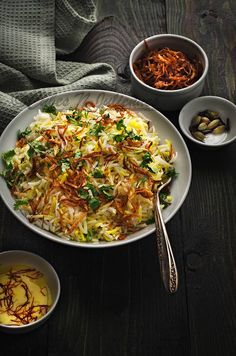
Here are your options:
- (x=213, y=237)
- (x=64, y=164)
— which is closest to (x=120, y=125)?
(x=64, y=164)

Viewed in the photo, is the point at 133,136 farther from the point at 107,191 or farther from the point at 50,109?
the point at 50,109

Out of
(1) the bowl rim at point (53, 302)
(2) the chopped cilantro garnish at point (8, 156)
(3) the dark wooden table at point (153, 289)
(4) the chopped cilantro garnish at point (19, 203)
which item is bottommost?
(3) the dark wooden table at point (153, 289)

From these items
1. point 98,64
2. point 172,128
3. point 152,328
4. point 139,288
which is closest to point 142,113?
point 172,128

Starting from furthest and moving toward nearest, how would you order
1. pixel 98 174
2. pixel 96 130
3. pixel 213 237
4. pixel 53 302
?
pixel 213 237
pixel 96 130
pixel 98 174
pixel 53 302

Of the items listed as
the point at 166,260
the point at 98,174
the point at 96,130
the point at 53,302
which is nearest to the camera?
the point at 166,260

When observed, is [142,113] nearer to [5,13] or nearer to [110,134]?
[110,134]

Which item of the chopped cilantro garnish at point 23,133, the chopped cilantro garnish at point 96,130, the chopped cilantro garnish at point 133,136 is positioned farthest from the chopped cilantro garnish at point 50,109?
the chopped cilantro garnish at point 133,136

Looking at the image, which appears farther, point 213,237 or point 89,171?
point 213,237

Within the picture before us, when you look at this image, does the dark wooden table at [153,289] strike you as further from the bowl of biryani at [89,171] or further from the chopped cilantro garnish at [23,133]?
the chopped cilantro garnish at [23,133]
